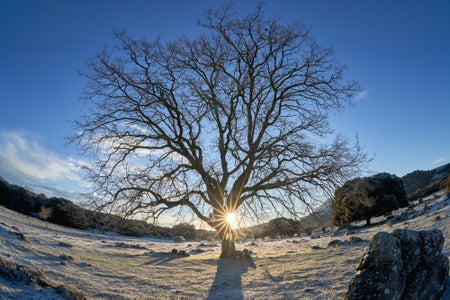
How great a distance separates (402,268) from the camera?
701 cm

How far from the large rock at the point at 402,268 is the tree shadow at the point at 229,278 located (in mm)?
5212

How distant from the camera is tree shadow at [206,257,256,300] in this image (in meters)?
11.1

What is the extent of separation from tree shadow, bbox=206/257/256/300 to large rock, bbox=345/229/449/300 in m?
5.21

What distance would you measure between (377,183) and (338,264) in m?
24.8

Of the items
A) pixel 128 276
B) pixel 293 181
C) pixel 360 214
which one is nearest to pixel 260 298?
pixel 128 276

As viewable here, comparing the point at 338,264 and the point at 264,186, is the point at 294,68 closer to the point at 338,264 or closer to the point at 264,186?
the point at 264,186

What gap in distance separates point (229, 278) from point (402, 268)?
8.49m

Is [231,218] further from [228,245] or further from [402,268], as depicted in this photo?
[402,268]

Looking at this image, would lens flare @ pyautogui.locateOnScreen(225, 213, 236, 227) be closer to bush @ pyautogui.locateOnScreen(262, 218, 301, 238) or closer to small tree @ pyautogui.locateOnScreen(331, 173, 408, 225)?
small tree @ pyautogui.locateOnScreen(331, 173, 408, 225)

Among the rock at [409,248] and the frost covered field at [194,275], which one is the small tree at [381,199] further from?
the rock at [409,248]

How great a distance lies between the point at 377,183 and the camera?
3484cm

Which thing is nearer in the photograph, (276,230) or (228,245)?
(228,245)

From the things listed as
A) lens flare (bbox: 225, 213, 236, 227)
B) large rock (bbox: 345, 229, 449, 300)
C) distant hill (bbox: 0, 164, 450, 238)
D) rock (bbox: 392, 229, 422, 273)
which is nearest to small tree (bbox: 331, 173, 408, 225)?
distant hill (bbox: 0, 164, 450, 238)

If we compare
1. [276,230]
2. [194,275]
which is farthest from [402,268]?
[276,230]
